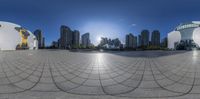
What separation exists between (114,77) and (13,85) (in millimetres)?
1262

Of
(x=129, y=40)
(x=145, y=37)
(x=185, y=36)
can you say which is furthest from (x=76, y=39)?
(x=185, y=36)

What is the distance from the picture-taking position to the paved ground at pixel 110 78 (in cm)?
139

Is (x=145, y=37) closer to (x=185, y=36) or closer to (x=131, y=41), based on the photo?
(x=131, y=41)

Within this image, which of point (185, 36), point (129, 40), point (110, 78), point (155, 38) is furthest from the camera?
point (185, 36)

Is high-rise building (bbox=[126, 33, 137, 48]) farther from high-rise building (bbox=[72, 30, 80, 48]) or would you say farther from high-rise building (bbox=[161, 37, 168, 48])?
high-rise building (bbox=[72, 30, 80, 48])

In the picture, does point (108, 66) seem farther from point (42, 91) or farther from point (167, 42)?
point (167, 42)

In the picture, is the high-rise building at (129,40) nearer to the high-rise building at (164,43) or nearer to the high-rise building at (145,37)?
the high-rise building at (145,37)

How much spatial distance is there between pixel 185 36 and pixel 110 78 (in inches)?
52.6

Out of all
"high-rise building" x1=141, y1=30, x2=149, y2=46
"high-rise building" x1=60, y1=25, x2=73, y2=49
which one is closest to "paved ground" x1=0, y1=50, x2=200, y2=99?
"high-rise building" x1=60, y1=25, x2=73, y2=49

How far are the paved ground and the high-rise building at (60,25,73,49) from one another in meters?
0.12

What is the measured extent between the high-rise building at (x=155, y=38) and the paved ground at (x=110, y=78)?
0.69 feet

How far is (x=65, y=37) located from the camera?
1.90 meters

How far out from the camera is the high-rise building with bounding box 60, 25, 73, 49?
181 cm

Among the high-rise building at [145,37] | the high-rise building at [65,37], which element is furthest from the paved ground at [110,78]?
the high-rise building at [145,37]
